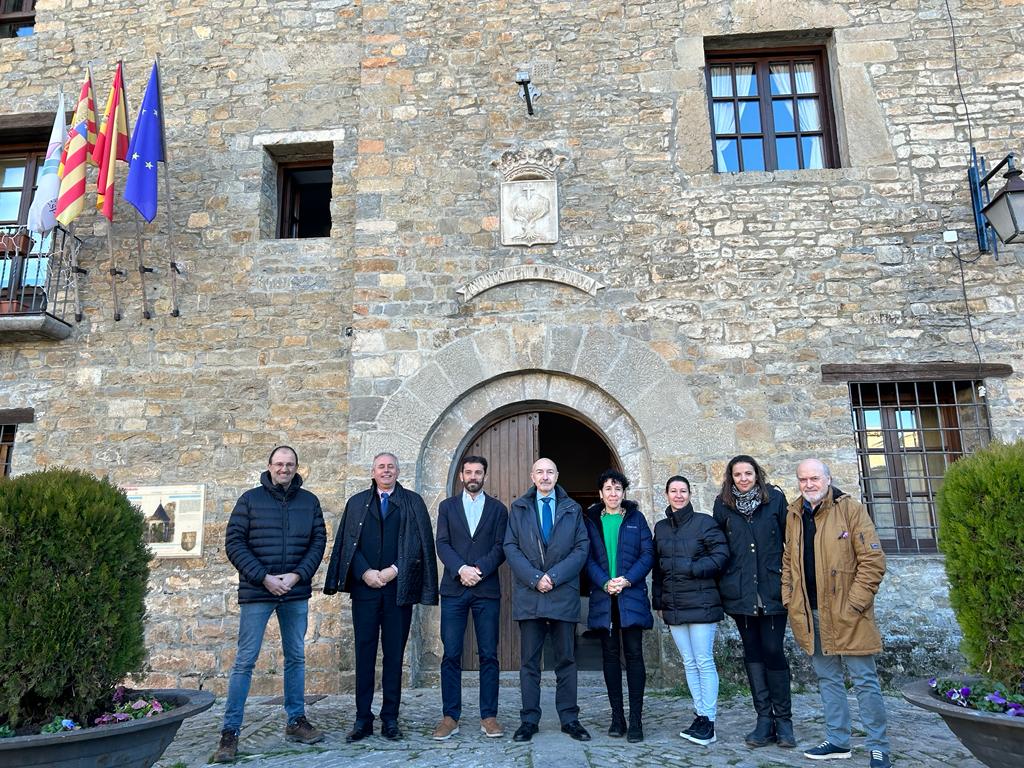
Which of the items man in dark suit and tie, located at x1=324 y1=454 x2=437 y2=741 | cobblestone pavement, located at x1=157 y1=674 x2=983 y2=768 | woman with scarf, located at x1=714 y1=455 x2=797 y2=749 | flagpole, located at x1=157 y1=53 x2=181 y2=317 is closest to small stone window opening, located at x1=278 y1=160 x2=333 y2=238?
flagpole, located at x1=157 y1=53 x2=181 y2=317

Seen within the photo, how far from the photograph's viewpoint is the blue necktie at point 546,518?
448cm

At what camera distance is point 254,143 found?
23.9 ft

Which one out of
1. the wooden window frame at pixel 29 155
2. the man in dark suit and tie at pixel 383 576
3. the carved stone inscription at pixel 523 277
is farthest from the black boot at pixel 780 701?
the wooden window frame at pixel 29 155

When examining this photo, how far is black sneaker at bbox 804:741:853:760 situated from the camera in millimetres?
3949

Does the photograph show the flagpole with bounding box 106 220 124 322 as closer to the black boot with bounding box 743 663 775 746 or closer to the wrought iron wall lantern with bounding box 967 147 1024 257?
the black boot with bounding box 743 663 775 746

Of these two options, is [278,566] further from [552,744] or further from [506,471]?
[506,471]

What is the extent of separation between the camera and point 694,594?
4.29 m

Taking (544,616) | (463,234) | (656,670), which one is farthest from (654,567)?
(463,234)

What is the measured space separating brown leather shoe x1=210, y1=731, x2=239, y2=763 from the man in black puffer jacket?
4.3 inches

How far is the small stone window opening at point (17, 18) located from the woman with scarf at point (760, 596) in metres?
8.39

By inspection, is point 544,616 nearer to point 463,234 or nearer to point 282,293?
point 463,234

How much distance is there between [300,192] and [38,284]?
252cm

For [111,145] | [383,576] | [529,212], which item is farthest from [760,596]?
[111,145]

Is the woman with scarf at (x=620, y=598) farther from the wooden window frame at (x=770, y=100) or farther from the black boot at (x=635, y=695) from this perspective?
the wooden window frame at (x=770, y=100)
